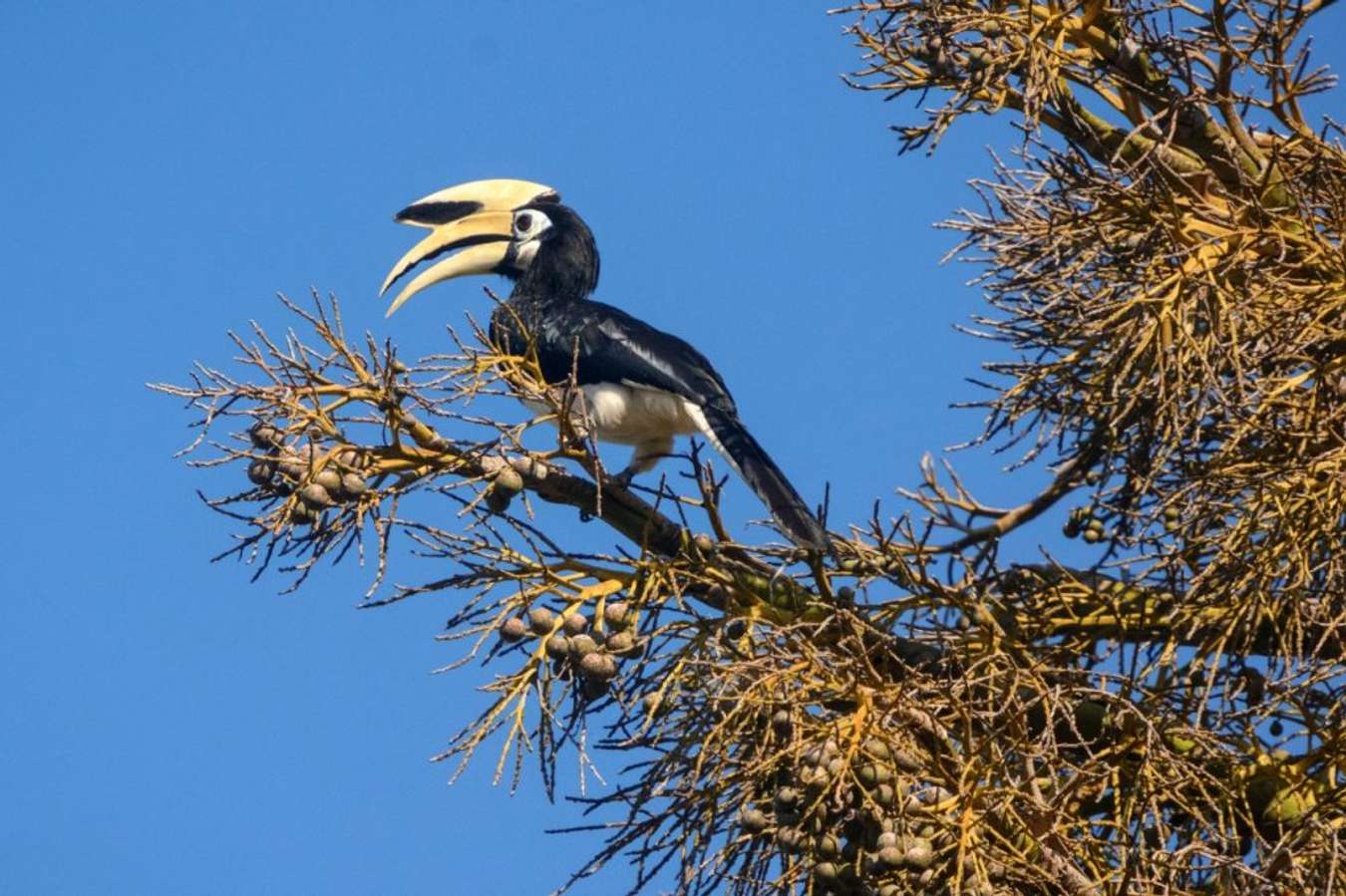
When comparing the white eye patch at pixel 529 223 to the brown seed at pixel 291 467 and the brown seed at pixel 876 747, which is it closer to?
the brown seed at pixel 291 467

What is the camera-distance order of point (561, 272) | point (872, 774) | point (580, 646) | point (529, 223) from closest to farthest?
point (872, 774) → point (580, 646) → point (561, 272) → point (529, 223)

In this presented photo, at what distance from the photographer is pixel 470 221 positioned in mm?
8273

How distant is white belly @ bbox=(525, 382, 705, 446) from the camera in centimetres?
684

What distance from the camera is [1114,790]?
5.24m

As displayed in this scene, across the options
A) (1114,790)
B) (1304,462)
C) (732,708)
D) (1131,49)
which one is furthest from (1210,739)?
(1131,49)

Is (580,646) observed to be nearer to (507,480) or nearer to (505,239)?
(507,480)

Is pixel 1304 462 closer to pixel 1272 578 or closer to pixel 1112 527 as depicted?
pixel 1272 578

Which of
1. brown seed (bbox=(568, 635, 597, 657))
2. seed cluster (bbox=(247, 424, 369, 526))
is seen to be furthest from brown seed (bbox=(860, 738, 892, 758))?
seed cluster (bbox=(247, 424, 369, 526))

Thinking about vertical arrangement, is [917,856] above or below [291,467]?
below

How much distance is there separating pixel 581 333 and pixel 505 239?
1.25 metres

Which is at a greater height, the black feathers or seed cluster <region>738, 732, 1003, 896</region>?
the black feathers

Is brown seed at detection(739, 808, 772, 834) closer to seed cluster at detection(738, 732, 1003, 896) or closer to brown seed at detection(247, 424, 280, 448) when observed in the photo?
seed cluster at detection(738, 732, 1003, 896)

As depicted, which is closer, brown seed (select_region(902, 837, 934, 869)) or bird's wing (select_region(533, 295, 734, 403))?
brown seed (select_region(902, 837, 934, 869))

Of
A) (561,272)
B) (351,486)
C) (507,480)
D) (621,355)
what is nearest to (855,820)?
(507,480)
